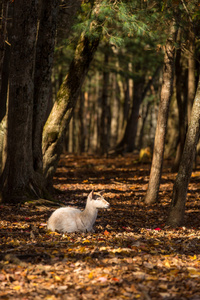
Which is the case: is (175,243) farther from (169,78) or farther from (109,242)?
(169,78)

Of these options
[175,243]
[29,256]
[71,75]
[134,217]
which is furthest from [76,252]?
[71,75]

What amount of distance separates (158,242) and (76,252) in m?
1.94

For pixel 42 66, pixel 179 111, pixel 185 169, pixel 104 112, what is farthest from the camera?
pixel 104 112

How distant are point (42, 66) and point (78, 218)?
5.38 meters


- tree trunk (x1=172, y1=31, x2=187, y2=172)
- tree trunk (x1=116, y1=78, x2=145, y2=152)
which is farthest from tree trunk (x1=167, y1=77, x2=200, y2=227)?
tree trunk (x1=116, y1=78, x2=145, y2=152)

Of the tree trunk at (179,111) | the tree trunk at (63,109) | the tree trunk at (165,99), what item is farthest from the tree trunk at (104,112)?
the tree trunk at (165,99)

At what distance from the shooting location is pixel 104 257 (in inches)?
265

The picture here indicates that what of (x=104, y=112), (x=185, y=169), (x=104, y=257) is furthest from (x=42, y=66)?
(x=104, y=112)

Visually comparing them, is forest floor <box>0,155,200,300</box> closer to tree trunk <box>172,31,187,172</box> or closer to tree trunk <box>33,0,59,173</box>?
tree trunk <box>33,0,59,173</box>

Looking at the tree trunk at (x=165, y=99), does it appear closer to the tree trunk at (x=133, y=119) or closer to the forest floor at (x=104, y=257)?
the forest floor at (x=104, y=257)

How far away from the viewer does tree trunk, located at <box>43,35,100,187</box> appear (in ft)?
42.5

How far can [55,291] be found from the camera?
541 centimetres

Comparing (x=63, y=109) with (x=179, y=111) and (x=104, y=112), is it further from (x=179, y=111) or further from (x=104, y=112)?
(x=104, y=112)

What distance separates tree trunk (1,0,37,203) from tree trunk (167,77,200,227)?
4125 mm
